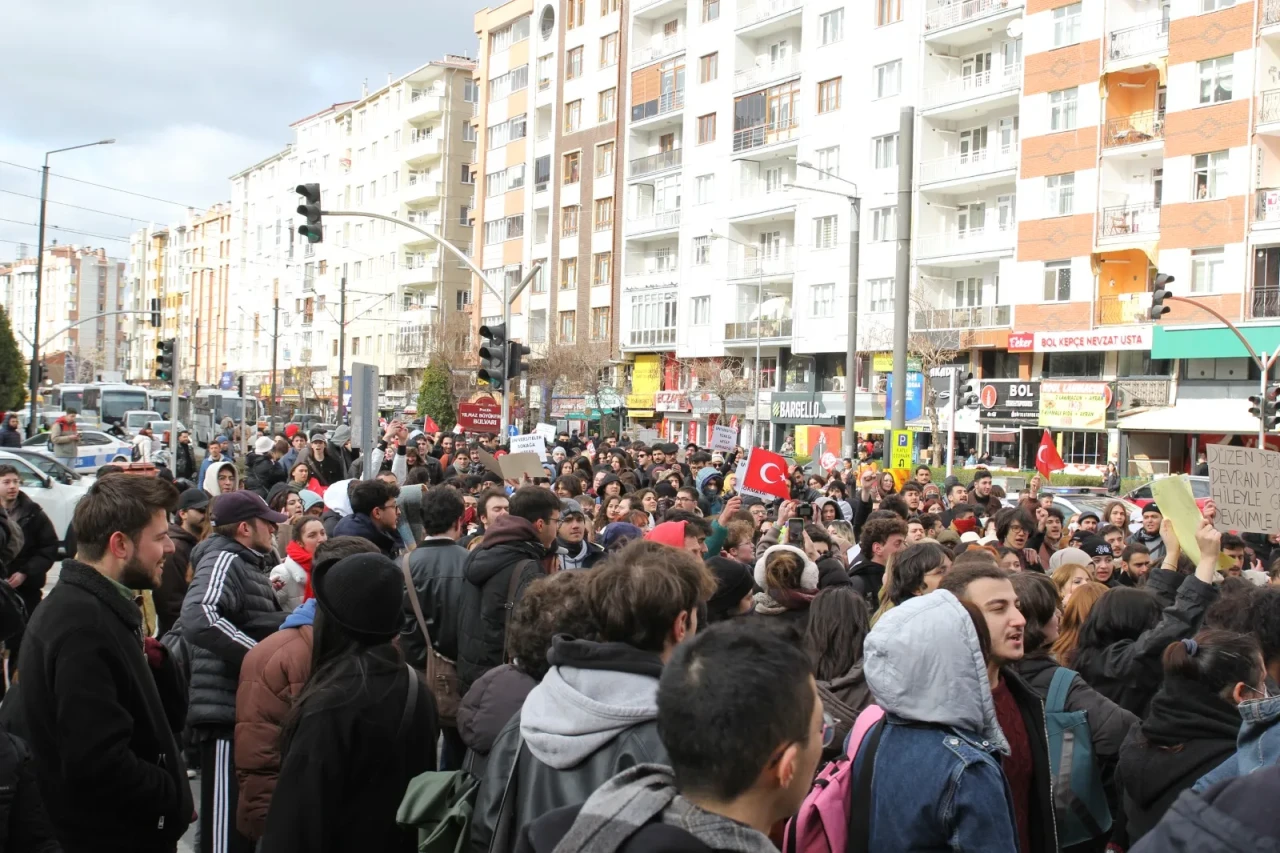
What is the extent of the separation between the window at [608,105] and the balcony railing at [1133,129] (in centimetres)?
2884

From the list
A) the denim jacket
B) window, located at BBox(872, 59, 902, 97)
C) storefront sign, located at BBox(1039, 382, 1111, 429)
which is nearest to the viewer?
the denim jacket

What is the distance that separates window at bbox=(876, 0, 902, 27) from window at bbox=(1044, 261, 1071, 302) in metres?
12.2

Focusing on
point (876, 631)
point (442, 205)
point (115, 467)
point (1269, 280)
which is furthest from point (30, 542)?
point (442, 205)

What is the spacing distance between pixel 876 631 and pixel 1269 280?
36.8 meters

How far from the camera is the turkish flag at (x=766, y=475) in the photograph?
13.6 meters

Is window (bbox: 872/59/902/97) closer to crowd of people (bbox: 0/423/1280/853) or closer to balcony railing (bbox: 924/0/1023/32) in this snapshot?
balcony railing (bbox: 924/0/1023/32)

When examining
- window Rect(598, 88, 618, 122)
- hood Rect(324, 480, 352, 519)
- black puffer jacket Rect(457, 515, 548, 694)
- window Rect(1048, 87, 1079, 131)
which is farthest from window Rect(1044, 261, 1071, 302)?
black puffer jacket Rect(457, 515, 548, 694)

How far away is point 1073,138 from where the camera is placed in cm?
4084

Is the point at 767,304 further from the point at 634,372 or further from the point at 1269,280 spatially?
the point at 1269,280

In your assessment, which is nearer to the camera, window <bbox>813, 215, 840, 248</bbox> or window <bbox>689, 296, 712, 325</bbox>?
window <bbox>813, 215, 840, 248</bbox>

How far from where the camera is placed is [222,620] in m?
5.71

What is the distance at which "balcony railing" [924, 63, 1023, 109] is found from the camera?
142 feet

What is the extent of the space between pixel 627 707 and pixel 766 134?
52557mm

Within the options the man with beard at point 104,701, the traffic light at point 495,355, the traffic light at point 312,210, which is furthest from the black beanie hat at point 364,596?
the traffic light at point 312,210
